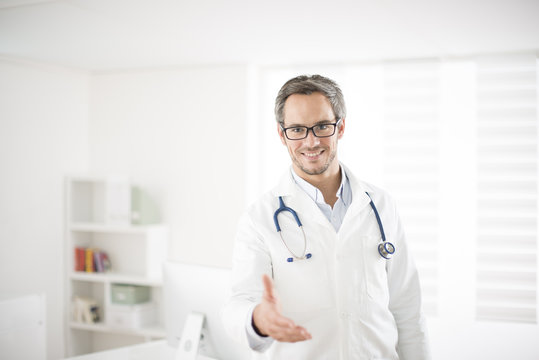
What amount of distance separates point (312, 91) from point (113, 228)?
9.05ft

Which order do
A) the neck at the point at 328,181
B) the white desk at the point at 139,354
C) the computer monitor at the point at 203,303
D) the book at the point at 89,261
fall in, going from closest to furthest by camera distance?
the neck at the point at 328,181
the computer monitor at the point at 203,303
the white desk at the point at 139,354
the book at the point at 89,261

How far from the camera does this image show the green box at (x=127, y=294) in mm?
3930

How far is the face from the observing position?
1639 millimetres

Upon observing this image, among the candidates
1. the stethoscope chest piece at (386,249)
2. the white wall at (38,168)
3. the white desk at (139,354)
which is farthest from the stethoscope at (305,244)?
the white wall at (38,168)

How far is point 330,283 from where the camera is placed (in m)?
1.62

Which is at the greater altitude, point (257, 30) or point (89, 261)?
point (257, 30)

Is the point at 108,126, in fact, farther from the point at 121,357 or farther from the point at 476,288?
the point at 476,288

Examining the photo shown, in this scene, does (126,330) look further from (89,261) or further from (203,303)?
(203,303)

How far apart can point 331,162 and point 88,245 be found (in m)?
3.28

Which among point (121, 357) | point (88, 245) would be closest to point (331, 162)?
point (121, 357)

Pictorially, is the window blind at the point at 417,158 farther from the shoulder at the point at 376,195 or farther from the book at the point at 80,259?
the book at the point at 80,259

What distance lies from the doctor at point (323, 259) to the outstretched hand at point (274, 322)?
0.15 m

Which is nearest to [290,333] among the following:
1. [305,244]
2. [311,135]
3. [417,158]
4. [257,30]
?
[305,244]

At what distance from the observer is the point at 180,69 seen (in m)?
4.07
